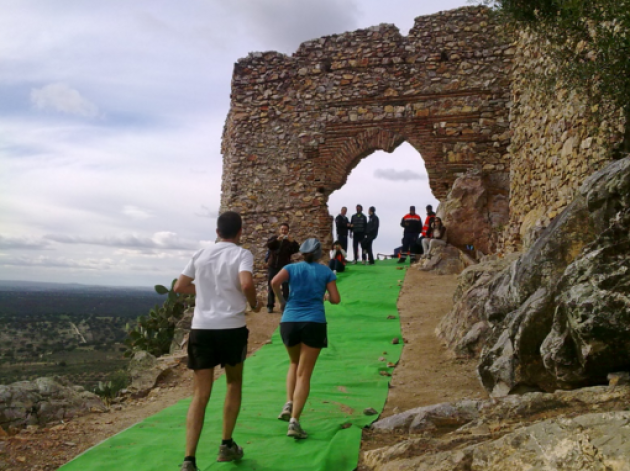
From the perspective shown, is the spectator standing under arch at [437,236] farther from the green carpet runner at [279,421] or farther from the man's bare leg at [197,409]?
the man's bare leg at [197,409]

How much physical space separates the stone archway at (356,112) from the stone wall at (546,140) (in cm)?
231

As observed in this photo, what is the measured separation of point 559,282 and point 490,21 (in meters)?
10.2

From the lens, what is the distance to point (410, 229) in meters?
A: 15.0

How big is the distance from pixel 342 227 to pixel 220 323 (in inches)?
441

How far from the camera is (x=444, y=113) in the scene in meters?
13.3

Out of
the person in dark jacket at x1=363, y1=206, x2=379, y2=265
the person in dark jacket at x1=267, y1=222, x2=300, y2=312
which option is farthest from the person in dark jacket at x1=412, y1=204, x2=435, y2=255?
the person in dark jacket at x1=267, y1=222, x2=300, y2=312

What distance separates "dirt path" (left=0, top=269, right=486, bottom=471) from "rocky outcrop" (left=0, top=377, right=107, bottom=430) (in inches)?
7.5

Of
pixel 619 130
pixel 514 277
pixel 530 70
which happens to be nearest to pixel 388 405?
pixel 514 277

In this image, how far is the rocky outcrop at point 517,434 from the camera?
264 centimetres

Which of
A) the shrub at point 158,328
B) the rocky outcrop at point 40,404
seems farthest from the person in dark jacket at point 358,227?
the rocky outcrop at point 40,404

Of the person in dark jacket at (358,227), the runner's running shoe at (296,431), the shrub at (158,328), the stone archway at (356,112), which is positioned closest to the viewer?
the runner's running shoe at (296,431)

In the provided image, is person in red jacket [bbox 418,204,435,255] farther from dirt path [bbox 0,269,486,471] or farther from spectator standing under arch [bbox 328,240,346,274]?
dirt path [bbox 0,269,486,471]

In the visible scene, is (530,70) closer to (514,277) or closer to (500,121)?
(500,121)

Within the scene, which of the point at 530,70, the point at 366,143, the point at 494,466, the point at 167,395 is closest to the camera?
the point at 494,466
